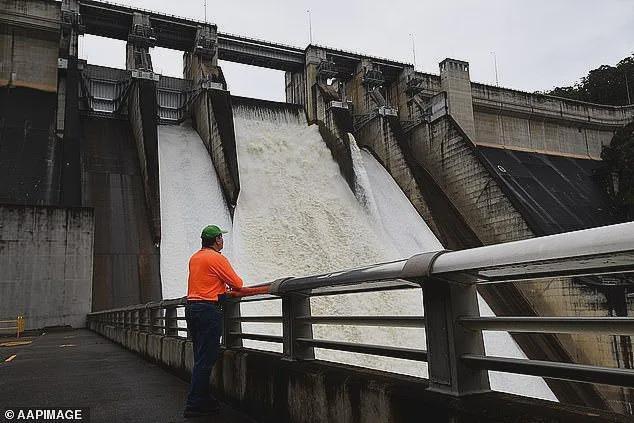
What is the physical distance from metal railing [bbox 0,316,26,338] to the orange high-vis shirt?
45.1ft

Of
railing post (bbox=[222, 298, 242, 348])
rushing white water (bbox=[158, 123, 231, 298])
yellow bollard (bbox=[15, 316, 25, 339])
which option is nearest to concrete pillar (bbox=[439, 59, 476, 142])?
rushing white water (bbox=[158, 123, 231, 298])

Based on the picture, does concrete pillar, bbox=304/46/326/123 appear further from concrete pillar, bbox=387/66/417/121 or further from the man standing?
the man standing

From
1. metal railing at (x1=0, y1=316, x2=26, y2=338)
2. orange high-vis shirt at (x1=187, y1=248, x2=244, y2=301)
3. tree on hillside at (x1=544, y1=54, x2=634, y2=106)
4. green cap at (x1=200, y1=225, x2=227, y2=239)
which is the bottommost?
metal railing at (x1=0, y1=316, x2=26, y2=338)

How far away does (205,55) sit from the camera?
2611 cm

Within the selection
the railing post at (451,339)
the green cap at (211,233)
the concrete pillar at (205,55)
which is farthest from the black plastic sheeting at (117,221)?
the railing post at (451,339)

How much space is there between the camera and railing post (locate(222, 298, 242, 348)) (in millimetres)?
5629

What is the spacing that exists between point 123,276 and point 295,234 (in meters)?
6.13

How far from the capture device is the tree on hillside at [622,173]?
30.3 m

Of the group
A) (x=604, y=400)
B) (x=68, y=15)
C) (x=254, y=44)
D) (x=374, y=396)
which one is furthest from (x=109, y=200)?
(x=374, y=396)

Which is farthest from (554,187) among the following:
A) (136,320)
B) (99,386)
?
(99,386)

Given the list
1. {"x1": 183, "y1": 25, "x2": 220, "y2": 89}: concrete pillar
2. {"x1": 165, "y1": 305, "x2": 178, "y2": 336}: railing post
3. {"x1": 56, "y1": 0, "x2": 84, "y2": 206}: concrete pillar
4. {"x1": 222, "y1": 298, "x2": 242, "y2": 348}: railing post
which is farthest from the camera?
{"x1": 183, "y1": 25, "x2": 220, "y2": 89}: concrete pillar

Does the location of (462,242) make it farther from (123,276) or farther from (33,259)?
(33,259)

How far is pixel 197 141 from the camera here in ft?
80.7
